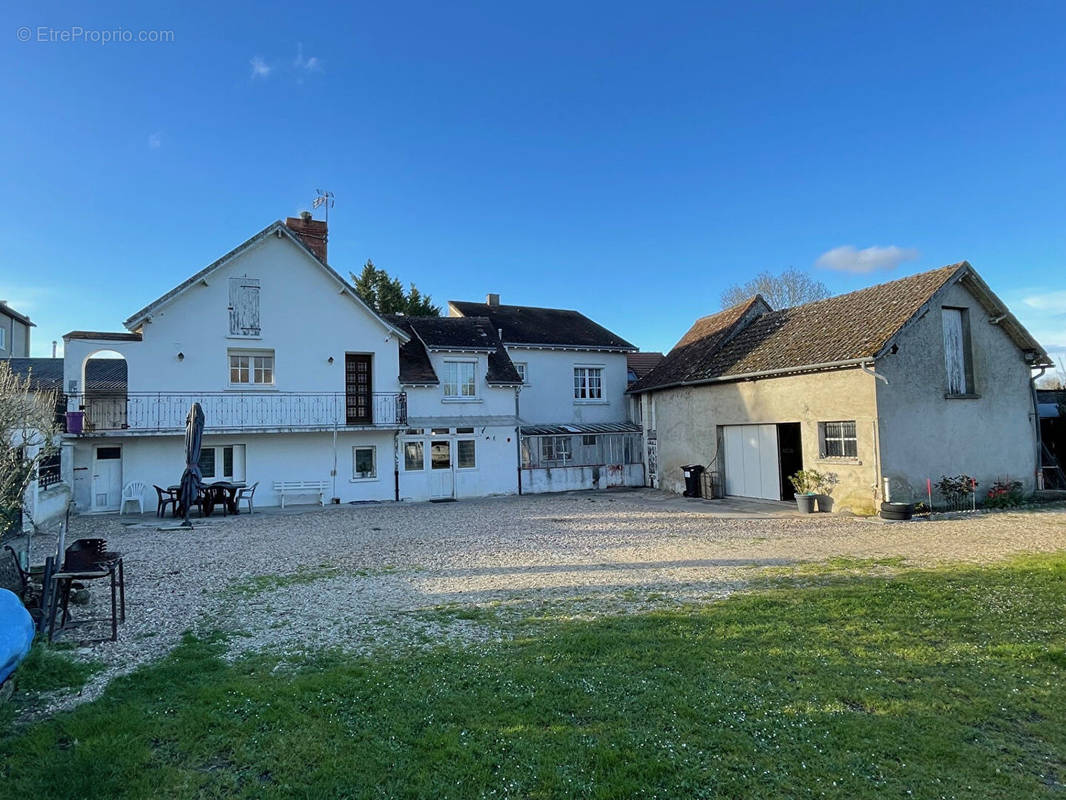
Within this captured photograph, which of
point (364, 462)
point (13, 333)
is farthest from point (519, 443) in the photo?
point (13, 333)

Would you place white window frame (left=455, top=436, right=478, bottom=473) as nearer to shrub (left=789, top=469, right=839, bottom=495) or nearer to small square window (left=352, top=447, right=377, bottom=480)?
small square window (left=352, top=447, right=377, bottom=480)

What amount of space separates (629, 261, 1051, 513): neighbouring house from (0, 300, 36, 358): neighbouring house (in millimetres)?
40135

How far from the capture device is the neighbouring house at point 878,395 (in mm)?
16266

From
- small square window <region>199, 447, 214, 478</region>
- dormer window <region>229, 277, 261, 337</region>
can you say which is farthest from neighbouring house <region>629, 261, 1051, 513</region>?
small square window <region>199, 447, 214, 478</region>

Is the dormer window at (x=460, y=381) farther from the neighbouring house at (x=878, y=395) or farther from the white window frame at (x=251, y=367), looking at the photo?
the neighbouring house at (x=878, y=395)

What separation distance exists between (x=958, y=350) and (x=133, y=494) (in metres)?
25.5

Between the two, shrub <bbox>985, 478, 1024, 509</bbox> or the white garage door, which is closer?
shrub <bbox>985, 478, 1024, 509</bbox>

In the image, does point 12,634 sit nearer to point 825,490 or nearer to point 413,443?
point 825,490

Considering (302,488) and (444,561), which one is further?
(302,488)

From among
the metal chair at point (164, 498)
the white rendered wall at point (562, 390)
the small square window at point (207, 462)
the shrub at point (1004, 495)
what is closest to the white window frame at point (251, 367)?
the small square window at point (207, 462)

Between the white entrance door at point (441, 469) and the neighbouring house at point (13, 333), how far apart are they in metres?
30.1

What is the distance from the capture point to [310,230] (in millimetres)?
24344

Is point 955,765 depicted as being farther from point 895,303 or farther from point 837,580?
point 895,303

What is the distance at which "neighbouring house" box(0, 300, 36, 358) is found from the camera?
1428 inches
